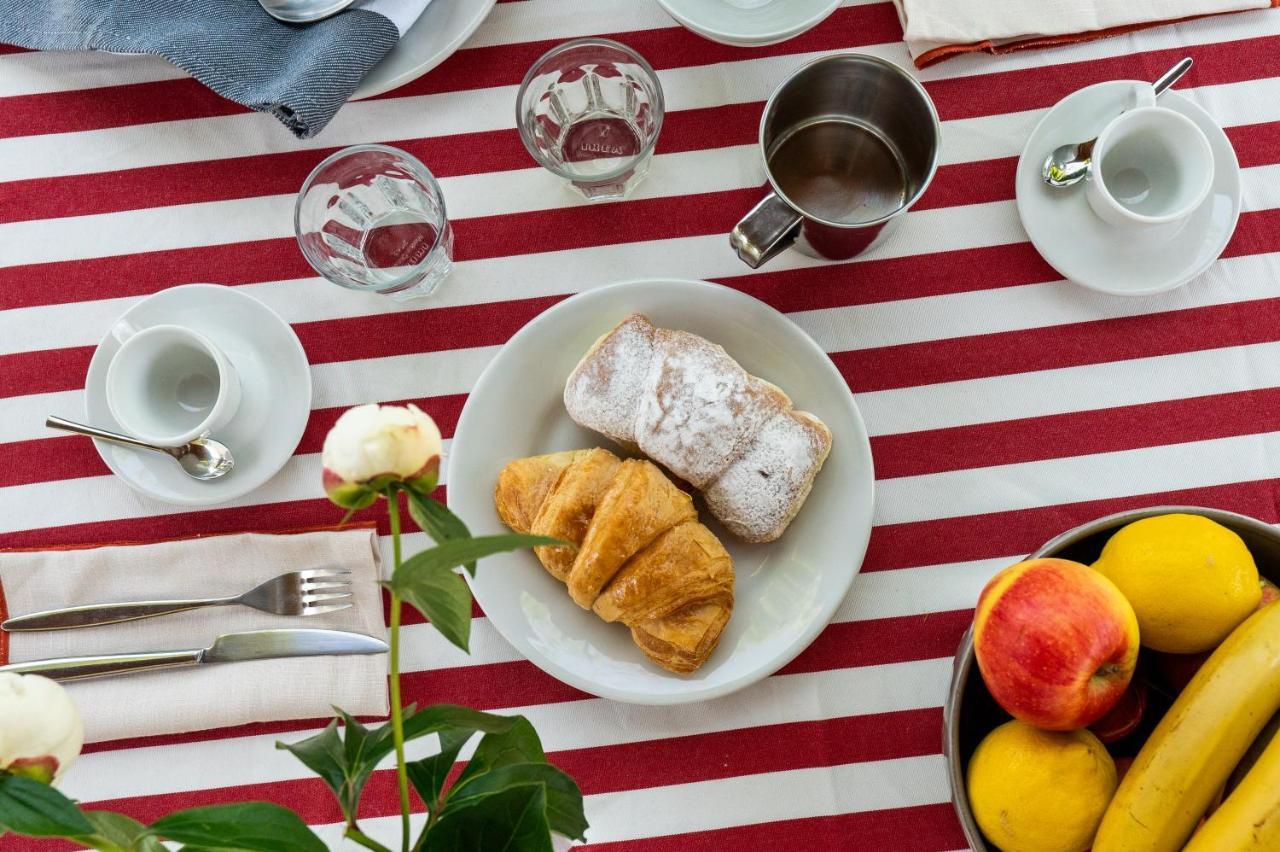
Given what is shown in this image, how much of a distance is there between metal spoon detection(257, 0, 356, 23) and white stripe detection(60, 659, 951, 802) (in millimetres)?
762

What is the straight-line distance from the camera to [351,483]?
47cm

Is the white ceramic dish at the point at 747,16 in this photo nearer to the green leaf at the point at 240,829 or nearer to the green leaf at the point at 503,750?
the green leaf at the point at 503,750

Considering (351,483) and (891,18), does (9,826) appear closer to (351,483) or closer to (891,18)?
(351,483)

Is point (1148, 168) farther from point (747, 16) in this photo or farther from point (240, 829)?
point (240, 829)

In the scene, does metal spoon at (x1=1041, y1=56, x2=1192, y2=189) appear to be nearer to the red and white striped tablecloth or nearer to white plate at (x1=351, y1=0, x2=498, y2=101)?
the red and white striped tablecloth

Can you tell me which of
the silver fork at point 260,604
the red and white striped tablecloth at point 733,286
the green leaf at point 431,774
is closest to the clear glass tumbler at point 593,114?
the red and white striped tablecloth at point 733,286

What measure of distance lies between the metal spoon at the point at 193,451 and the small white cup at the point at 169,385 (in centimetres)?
2

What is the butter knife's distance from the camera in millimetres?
1027

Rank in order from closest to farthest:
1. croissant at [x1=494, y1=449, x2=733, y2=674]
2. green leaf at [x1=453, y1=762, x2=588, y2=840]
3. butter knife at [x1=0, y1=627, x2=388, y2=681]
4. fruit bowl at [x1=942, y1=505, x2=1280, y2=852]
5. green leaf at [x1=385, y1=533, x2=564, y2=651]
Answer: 1. green leaf at [x1=385, y1=533, x2=564, y2=651]
2. green leaf at [x1=453, y1=762, x2=588, y2=840]
3. fruit bowl at [x1=942, y1=505, x2=1280, y2=852]
4. croissant at [x1=494, y1=449, x2=733, y2=674]
5. butter knife at [x1=0, y1=627, x2=388, y2=681]

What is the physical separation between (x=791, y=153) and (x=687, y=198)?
13 cm

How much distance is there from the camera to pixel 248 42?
1.03 m

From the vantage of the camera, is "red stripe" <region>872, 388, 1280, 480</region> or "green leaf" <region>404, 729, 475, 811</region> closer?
"green leaf" <region>404, 729, 475, 811</region>

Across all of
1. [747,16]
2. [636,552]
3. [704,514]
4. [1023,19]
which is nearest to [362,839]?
[636,552]

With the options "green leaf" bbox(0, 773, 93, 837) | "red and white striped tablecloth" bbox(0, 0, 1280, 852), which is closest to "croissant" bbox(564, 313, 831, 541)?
"red and white striped tablecloth" bbox(0, 0, 1280, 852)
